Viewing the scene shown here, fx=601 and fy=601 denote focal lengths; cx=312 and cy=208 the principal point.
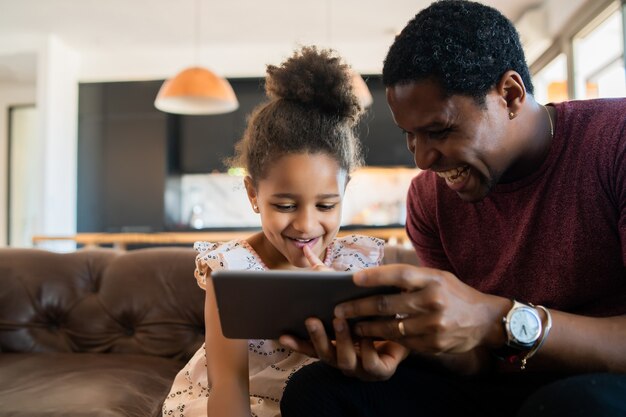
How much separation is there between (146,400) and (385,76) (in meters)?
0.94

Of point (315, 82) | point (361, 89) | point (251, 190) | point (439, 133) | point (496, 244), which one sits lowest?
point (496, 244)

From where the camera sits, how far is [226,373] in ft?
3.80

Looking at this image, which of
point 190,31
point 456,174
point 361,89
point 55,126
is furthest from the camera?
point 55,126

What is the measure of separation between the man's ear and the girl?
0.37m

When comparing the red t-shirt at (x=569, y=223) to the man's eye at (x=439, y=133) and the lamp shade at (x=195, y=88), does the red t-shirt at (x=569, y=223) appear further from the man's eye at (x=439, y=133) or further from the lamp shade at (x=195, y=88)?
the lamp shade at (x=195, y=88)

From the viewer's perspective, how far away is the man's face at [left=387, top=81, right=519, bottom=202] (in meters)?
1.11

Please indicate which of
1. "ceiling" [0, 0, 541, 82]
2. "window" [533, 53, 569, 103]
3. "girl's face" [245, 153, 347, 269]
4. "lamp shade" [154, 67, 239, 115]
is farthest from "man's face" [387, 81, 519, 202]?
"window" [533, 53, 569, 103]

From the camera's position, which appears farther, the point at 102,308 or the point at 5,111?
the point at 5,111

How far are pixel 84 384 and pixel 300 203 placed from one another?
2.41 feet

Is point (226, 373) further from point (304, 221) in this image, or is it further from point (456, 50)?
point (456, 50)

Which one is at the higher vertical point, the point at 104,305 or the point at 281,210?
the point at 281,210

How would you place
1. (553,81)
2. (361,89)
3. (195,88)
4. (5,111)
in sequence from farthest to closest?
1. (5,111)
2. (553,81)
3. (195,88)
4. (361,89)

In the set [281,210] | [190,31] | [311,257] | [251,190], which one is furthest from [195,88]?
[311,257]

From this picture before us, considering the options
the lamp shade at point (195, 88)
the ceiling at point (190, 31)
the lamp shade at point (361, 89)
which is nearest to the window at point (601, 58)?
the ceiling at point (190, 31)
